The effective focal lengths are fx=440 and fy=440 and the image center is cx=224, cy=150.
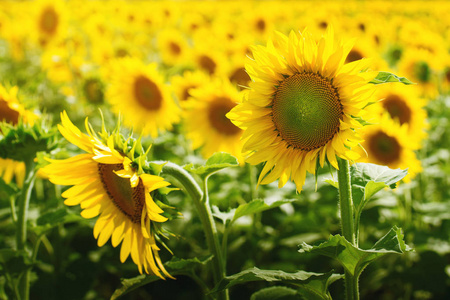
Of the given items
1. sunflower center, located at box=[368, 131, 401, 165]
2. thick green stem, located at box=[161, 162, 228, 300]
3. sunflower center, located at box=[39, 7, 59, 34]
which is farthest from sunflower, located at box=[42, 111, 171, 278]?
sunflower center, located at box=[39, 7, 59, 34]

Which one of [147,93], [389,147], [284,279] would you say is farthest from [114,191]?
[147,93]

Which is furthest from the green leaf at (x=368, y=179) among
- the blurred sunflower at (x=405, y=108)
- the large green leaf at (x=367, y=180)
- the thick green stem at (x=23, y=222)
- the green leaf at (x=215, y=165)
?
the blurred sunflower at (x=405, y=108)

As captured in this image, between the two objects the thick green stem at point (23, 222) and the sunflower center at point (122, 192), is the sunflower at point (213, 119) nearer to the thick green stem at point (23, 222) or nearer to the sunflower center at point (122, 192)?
the thick green stem at point (23, 222)

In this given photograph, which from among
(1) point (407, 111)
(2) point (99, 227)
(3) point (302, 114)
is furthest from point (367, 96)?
(1) point (407, 111)

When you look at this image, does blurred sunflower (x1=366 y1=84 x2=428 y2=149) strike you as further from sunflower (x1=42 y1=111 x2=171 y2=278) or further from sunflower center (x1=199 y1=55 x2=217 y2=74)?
sunflower (x1=42 y1=111 x2=171 y2=278)

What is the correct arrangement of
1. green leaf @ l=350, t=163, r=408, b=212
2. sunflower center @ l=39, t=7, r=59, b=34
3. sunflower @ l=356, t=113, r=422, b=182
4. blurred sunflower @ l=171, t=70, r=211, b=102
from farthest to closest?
1. sunflower center @ l=39, t=7, r=59, b=34
2. blurred sunflower @ l=171, t=70, r=211, b=102
3. sunflower @ l=356, t=113, r=422, b=182
4. green leaf @ l=350, t=163, r=408, b=212

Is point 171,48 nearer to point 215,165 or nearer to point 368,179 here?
point 215,165
